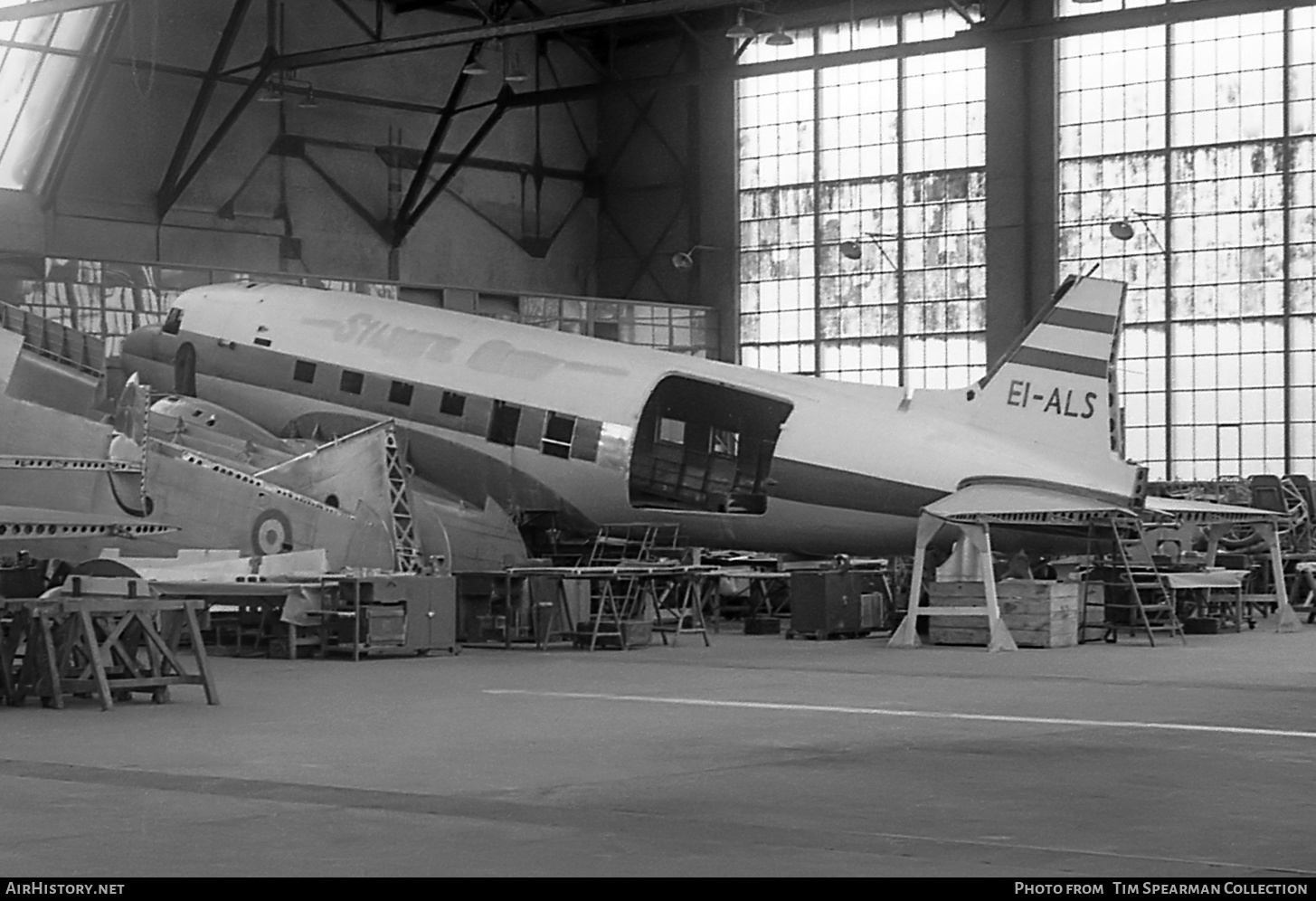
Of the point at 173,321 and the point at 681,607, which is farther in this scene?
the point at 173,321

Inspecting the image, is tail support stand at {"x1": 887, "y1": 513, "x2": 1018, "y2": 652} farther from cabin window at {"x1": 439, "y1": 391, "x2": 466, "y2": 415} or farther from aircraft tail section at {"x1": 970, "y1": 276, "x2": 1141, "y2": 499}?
cabin window at {"x1": 439, "y1": 391, "x2": 466, "y2": 415}

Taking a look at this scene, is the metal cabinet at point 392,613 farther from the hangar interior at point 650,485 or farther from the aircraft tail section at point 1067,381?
the aircraft tail section at point 1067,381

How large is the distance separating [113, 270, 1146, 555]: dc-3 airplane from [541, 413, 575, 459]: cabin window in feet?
0.08

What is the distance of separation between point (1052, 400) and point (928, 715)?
10.6 metres

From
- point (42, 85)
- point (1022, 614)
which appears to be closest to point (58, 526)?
point (1022, 614)

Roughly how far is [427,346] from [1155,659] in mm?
11295

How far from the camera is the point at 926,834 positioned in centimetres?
878

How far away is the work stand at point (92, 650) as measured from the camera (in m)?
15.2

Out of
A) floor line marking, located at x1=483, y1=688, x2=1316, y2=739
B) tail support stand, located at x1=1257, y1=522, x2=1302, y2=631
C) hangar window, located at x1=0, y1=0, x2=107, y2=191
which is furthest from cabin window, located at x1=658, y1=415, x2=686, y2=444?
hangar window, located at x1=0, y1=0, x2=107, y2=191

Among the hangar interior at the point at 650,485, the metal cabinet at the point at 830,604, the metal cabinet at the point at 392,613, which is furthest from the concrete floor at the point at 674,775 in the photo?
the metal cabinet at the point at 830,604

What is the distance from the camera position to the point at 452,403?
87.3 ft

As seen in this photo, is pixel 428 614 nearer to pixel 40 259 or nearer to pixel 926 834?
pixel 926 834

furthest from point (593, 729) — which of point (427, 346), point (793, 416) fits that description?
point (427, 346)

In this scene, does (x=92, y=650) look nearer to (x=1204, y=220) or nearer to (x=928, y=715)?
(x=928, y=715)
